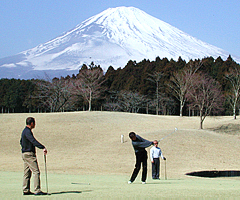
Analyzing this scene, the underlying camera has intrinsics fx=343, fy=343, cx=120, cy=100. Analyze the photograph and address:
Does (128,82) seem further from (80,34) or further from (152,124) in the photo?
(80,34)

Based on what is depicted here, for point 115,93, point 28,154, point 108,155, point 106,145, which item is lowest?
point 108,155

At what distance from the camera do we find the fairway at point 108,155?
9969 mm

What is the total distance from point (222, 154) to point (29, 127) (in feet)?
65.3

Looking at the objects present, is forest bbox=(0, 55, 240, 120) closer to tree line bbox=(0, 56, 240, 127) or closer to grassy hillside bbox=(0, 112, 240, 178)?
tree line bbox=(0, 56, 240, 127)

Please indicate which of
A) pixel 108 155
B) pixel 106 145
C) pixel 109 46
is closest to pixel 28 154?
pixel 108 155

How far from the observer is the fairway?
9.97 metres

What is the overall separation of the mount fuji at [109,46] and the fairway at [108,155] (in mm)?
131030

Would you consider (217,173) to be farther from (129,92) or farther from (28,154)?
(129,92)

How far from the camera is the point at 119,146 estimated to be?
26.8 meters

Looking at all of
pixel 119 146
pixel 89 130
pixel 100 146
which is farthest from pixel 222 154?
pixel 89 130

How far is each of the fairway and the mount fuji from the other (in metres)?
131

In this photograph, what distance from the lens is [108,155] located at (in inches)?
940

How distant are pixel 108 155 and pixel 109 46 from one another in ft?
540

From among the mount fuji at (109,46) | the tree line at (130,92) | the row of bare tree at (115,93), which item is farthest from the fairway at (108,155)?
the mount fuji at (109,46)
